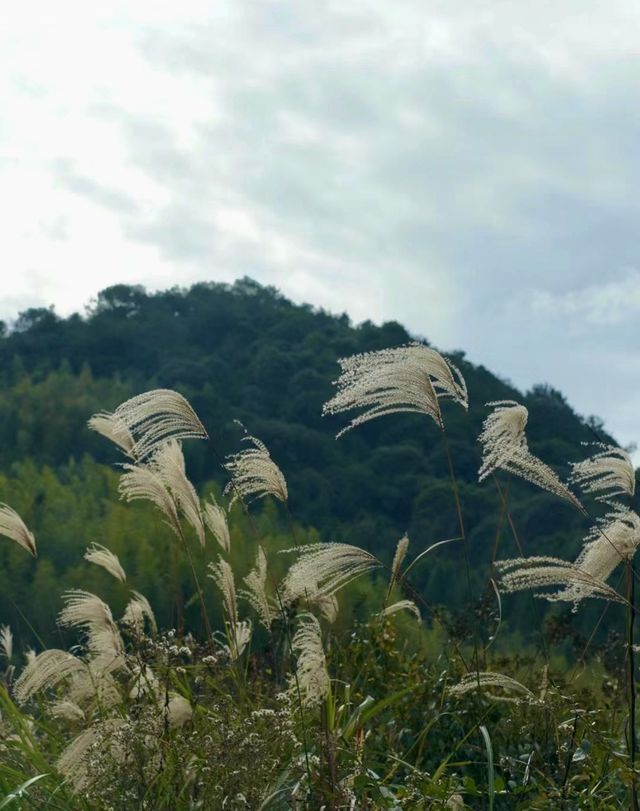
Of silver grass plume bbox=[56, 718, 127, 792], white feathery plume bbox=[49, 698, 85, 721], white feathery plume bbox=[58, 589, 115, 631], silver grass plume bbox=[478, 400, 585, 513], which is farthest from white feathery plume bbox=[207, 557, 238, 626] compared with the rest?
silver grass plume bbox=[478, 400, 585, 513]

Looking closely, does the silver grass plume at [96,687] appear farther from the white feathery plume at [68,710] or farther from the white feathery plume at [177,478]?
the white feathery plume at [177,478]

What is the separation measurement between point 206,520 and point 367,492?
35.6 m

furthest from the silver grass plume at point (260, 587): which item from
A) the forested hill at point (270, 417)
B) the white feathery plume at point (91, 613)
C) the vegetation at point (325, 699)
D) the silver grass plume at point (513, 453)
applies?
the forested hill at point (270, 417)

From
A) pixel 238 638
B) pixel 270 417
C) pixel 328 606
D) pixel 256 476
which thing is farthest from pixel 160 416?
pixel 270 417

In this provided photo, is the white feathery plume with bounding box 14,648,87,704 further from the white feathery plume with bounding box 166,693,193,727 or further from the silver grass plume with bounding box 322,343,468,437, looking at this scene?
the silver grass plume with bounding box 322,343,468,437

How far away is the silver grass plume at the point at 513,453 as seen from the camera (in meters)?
2.94

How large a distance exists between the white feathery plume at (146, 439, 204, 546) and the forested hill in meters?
18.7

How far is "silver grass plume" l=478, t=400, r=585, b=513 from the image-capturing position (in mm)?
2936

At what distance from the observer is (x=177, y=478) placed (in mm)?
3945

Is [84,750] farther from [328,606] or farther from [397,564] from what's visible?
[328,606]

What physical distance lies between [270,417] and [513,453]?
4357cm

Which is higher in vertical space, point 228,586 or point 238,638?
point 228,586

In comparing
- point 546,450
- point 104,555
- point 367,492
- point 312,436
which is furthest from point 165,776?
point 312,436

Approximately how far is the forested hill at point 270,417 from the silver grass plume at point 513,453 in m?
19.1
